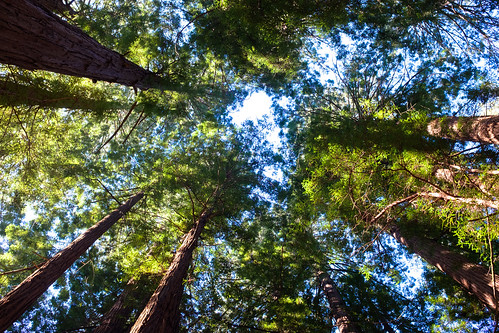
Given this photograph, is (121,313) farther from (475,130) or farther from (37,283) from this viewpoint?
(475,130)

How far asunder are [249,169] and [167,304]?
5.87 meters

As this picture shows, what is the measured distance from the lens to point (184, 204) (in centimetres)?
857

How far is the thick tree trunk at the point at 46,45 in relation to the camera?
2193mm

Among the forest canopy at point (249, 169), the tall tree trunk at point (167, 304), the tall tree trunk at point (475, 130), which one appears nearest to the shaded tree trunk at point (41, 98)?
the forest canopy at point (249, 169)

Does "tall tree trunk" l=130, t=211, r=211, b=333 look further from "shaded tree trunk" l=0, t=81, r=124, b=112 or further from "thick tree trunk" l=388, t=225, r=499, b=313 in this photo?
"thick tree trunk" l=388, t=225, r=499, b=313

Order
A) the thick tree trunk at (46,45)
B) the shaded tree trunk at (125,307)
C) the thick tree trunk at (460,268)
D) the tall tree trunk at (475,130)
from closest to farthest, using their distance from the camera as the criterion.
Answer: the thick tree trunk at (46,45) → the tall tree trunk at (475,130) → the thick tree trunk at (460,268) → the shaded tree trunk at (125,307)

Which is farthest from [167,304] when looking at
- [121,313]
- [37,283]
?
[121,313]

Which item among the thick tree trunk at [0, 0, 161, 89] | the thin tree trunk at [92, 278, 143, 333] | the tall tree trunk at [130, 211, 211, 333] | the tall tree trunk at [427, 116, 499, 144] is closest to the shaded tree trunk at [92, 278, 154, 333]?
the thin tree trunk at [92, 278, 143, 333]

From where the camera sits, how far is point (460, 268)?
5.03m

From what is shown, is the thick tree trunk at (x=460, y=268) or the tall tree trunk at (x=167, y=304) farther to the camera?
the thick tree trunk at (x=460, y=268)

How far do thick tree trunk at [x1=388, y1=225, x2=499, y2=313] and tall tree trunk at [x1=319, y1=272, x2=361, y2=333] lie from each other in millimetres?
2401

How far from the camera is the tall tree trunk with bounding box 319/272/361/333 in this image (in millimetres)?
5840

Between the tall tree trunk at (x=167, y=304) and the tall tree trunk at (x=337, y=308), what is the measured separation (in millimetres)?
3548

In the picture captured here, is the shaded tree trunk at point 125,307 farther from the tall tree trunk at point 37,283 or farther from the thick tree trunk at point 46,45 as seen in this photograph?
the thick tree trunk at point 46,45
